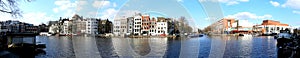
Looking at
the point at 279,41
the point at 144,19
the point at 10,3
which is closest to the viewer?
the point at 10,3

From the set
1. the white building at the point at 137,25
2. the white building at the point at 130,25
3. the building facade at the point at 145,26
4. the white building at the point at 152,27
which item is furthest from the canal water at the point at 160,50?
the white building at the point at 130,25

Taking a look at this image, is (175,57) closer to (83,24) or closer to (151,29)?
(151,29)

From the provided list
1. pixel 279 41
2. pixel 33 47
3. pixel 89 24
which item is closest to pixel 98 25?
pixel 89 24

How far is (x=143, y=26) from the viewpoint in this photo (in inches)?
5364

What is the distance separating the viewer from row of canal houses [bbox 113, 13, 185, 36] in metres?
135

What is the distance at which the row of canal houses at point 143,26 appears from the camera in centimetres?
13500

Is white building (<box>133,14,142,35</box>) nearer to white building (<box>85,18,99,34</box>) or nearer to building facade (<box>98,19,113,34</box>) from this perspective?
building facade (<box>98,19,113,34</box>)

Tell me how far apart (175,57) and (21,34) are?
18317 mm

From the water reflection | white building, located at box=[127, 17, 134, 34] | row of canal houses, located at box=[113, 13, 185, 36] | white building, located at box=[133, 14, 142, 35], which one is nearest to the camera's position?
the water reflection

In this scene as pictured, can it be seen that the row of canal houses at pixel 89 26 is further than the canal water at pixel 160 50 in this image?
Yes

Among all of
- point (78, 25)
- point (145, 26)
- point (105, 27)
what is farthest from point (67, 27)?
point (145, 26)

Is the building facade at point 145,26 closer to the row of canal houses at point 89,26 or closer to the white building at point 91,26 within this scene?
the row of canal houses at point 89,26

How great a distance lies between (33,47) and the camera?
126 ft

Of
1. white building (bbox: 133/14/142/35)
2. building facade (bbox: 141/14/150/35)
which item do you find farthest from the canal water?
white building (bbox: 133/14/142/35)
